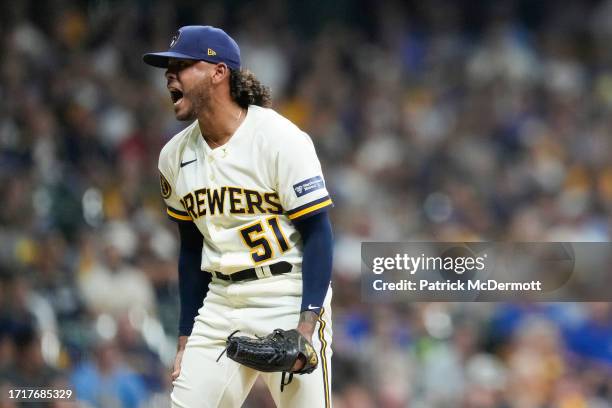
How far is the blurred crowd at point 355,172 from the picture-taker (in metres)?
6.25

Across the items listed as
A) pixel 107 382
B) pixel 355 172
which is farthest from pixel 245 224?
pixel 355 172

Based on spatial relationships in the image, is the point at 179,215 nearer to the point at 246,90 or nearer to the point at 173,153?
the point at 173,153

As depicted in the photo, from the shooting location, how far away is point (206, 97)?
3.21 m

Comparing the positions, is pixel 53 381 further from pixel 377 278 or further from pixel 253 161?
pixel 253 161

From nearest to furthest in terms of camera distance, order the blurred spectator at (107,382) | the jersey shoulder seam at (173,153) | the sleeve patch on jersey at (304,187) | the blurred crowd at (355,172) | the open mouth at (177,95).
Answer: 1. the sleeve patch on jersey at (304,187)
2. the open mouth at (177,95)
3. the jersey shoulder seam at (173,153)
4. the blurred spectator at (107,382)
5. the blurred crowd at (355,172)

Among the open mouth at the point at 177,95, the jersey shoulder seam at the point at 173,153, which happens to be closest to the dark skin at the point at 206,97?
the open mouth at the point at 177,95

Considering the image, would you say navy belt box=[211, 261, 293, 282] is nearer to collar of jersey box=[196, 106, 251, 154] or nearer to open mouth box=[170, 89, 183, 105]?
collar of jersey box=[196, 106, 251, 154]

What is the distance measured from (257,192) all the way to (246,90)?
342 millimetres

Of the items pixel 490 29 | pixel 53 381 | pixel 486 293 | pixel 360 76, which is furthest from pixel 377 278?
pixel 490 29

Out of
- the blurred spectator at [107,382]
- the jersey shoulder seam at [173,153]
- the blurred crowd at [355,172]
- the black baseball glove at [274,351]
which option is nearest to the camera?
the black baseball glove at [274,351]

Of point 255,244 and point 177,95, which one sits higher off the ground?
point 177,95

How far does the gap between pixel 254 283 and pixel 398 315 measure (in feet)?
11.7

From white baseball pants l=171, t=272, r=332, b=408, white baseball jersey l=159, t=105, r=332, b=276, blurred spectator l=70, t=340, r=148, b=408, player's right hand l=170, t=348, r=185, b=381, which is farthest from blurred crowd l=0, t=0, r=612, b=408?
white baseball jersey l=159, t=105, r=332, b=276

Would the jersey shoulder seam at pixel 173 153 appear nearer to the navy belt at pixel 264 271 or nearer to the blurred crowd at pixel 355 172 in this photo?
the navy belt at pixel 264 271
